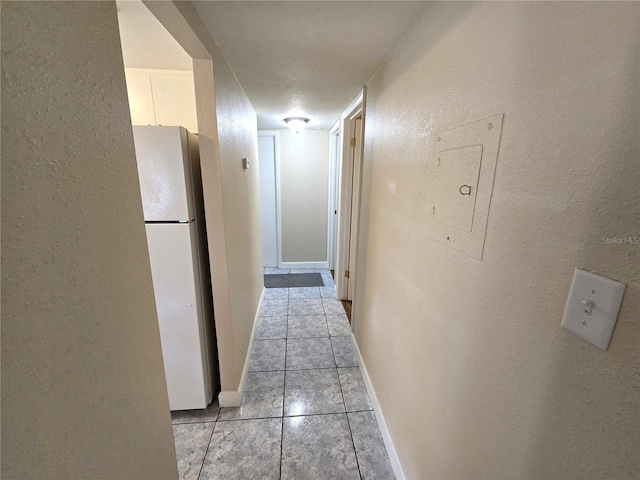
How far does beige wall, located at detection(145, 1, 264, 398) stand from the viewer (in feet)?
3.54

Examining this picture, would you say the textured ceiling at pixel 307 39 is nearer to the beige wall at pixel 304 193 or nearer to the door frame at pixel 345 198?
the door frame at pixel 345 198

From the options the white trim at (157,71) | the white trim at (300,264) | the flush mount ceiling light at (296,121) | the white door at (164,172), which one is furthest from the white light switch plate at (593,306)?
the white trim at (300,264)

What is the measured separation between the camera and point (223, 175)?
1430 mm

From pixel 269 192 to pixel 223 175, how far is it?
2.44 metres

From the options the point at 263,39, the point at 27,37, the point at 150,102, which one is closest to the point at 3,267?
the point at 27,37

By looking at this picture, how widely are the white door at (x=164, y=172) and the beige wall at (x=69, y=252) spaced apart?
74 centimetres

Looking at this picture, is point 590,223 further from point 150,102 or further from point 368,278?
point 150,102

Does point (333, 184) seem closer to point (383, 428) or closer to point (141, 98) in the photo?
point (141, 98)

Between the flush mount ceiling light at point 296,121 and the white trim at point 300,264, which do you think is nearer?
the flush mount ceiling light at point 296,121

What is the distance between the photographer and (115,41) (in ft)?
1.78

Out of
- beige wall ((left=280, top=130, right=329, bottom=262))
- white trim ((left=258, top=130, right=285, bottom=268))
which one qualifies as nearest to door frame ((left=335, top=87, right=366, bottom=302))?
beige wall ((left=280, top=130, right=329, bottom=262))

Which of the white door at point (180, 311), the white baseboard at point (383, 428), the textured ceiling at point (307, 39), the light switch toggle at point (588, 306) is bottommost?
the white baseboard at point (383, 428)

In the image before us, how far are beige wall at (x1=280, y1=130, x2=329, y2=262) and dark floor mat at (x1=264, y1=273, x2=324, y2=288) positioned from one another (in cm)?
31

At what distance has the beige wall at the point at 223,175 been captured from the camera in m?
1.08
